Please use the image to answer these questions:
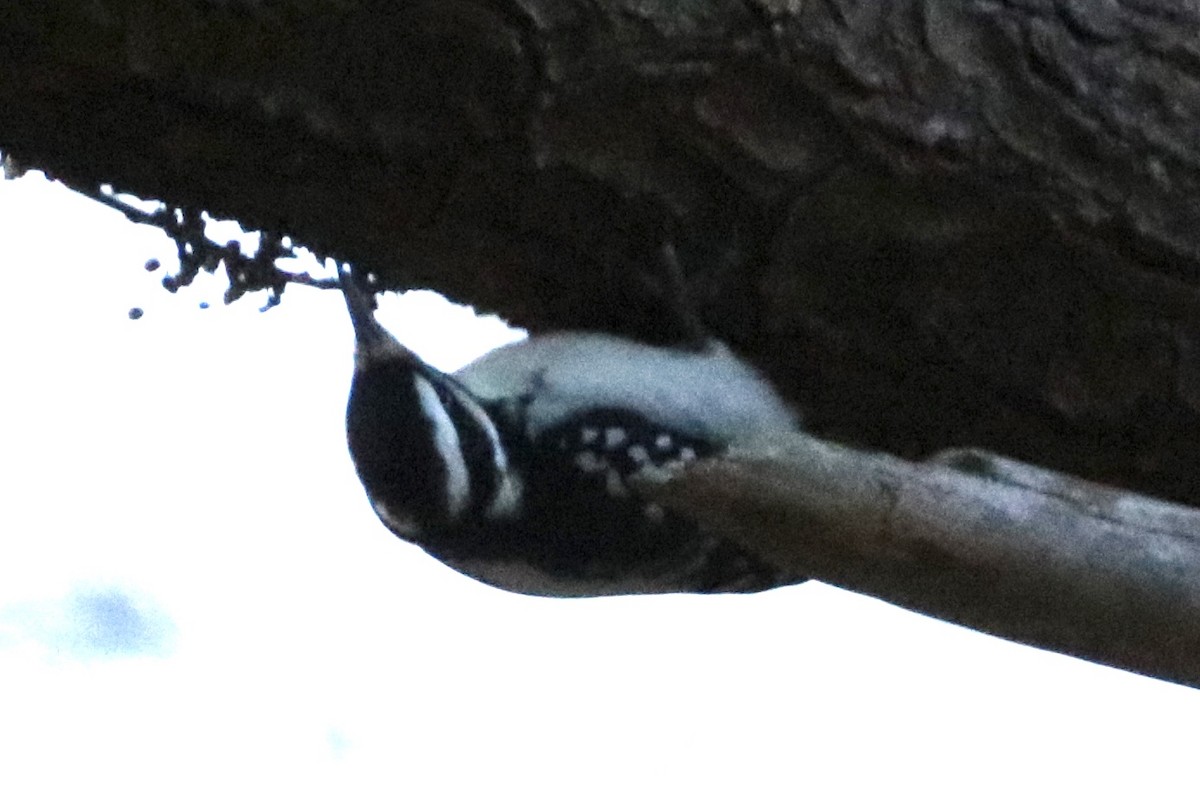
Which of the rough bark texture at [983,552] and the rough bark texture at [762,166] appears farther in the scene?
the rough bark texture at [762,166]

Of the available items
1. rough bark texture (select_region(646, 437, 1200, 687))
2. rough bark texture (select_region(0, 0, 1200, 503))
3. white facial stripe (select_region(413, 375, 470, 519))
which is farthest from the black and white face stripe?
rough bark texture (select_region(646, 437, 1200, 687))

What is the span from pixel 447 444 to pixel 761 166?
0.37 m

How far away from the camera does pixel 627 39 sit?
1121mm

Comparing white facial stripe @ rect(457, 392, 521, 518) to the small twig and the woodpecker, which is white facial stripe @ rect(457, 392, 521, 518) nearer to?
the woodpecker

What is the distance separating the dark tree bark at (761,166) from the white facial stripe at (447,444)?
95 millimetres

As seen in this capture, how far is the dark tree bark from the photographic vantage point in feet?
3.61

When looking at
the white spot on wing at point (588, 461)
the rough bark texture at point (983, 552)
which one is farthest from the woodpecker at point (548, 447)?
the rough bark texture at point (983, 552)

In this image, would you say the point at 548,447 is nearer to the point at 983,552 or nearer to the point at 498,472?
the point at 498,472

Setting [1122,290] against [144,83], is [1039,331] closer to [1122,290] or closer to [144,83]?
[1122,290]

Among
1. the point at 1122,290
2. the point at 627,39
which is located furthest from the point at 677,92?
the point at 1122,290

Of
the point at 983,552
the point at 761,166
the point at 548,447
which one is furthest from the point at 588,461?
the point at 983,552

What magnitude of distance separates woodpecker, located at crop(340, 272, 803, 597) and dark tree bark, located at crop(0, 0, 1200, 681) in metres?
0.04

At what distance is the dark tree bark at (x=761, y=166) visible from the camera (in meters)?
1.10

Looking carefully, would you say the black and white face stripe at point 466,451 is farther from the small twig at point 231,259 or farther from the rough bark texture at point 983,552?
the rough bark texture at point 983,552
